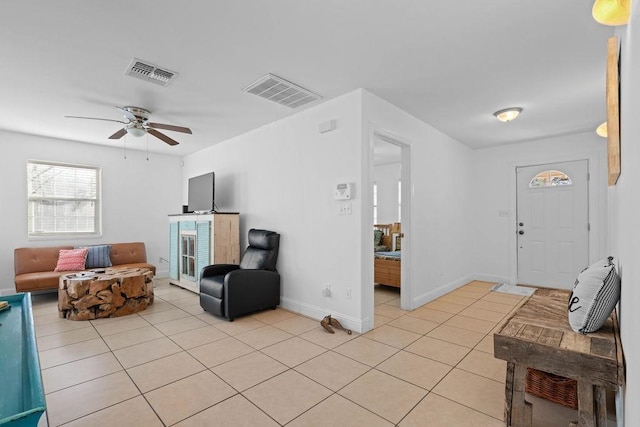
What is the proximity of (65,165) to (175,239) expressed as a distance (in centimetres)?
213

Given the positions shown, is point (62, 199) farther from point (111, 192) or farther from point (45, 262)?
point (45, 262)

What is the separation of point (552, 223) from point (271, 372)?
501cm

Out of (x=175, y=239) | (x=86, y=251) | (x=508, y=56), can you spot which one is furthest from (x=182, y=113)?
(x=508, y=56)

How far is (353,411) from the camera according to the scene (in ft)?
6.24

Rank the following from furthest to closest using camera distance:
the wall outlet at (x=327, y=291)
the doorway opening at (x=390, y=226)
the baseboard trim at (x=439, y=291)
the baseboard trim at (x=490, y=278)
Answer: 1. the baseboard trim at (x=490, y=278)
2. the baseboard trim at (x=439, y=291)
3. the doorway opening at (x=390, y=226)
4. the wall outlet at (x=327, y=291)

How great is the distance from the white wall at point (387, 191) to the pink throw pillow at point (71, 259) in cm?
572

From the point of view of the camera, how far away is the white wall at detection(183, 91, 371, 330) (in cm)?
326

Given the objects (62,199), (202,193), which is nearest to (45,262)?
(62,199)

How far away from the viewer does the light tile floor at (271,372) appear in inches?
73.3

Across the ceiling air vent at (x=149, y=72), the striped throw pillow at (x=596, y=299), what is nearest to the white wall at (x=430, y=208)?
the striped throw pillow at (x=596, y=299)

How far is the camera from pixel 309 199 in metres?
3.72

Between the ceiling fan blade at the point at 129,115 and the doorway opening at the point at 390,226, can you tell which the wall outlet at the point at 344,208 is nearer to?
the doorway opening at the point at 390,226

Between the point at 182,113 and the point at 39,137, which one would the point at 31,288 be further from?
the point at 182,113

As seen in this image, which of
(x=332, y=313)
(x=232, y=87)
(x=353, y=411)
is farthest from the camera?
(x=332, y=313)
